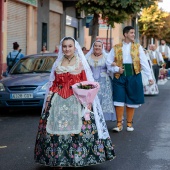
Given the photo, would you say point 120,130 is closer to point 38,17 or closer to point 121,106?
point 121,106

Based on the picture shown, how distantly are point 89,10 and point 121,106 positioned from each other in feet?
45.6

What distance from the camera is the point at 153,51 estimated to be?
19.2 metres

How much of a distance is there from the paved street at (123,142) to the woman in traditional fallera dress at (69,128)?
540 millimetres

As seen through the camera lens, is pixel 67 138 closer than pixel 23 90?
Yes

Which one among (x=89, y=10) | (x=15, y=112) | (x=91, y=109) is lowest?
(x=15, y=112)

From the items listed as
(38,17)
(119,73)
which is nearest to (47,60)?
(119,73)

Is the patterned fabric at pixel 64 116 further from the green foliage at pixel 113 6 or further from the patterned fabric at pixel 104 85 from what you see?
the green foliage at pixel 113 6

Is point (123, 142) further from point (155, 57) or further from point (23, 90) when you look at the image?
point (155, 57)

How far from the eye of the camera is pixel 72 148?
6.12 m

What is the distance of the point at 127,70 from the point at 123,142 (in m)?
1.54

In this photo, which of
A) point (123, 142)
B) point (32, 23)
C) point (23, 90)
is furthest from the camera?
point (32, 23)

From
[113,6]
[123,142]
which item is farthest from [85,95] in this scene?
[113,6]

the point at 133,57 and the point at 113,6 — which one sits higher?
the point at 113,6

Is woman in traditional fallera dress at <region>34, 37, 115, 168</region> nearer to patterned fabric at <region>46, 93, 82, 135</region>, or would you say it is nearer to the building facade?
patterned fabric at <region>46, 93, 82, 135</region>
